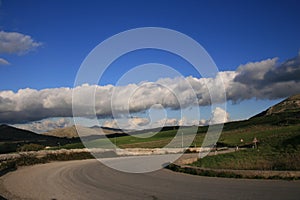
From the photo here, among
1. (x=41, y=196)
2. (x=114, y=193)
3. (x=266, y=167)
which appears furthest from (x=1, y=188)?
(x=266, y=167)

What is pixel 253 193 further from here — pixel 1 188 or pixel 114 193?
pixel 1 188

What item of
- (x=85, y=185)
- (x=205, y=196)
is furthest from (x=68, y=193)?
(x=205, y=196)

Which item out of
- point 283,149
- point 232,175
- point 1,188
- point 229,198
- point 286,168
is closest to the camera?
point 229,198

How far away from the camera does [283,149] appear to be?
26.4 meters

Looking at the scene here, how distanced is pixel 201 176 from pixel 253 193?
6.85 meters

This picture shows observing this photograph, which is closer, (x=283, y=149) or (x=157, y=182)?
(x=157, y=182)

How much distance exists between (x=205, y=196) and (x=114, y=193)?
12.3 ft

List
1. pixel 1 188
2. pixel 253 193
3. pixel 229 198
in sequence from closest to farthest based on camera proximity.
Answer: pixel 229 198 < pixel 253 193 < pixel 1 188

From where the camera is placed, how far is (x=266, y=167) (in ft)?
68.3

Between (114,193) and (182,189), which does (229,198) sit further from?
(114,193)

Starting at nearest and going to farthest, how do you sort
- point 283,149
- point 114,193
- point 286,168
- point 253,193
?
point 253,193, point 114,193, point 286,168, point 283,149

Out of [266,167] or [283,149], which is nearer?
[266,167]

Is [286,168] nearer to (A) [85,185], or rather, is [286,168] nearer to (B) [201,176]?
(B) [201,176]

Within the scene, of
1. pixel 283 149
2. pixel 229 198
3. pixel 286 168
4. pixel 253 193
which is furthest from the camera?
pixel 283 149
